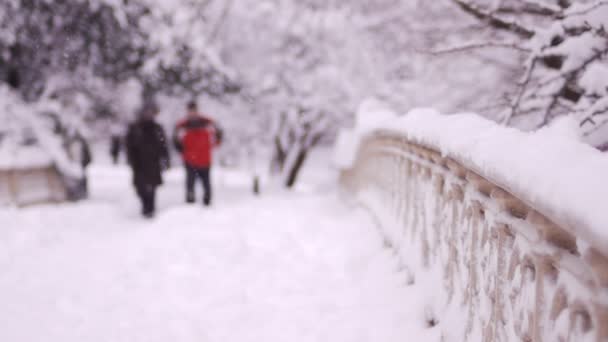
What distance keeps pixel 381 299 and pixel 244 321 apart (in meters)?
1.00

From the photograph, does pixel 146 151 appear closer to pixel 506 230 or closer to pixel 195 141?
pixel 195 141

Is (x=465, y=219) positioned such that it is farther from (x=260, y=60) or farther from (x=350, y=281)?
(x=260, y=60)

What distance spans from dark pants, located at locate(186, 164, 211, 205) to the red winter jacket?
0.35 feet

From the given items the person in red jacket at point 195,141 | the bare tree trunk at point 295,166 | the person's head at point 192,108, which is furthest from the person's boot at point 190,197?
the bare tree trunk at point 295,166

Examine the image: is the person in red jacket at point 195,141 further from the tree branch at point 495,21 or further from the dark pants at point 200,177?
the tree branch at point 495,21

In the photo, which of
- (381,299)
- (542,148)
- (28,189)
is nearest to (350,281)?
(381,299)

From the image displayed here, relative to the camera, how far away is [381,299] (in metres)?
3.58

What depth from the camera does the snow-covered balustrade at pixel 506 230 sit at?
1178mm

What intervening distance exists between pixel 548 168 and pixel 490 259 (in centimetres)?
Answer: 85

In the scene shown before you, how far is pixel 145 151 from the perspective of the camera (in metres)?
8.45

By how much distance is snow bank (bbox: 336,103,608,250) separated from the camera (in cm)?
108

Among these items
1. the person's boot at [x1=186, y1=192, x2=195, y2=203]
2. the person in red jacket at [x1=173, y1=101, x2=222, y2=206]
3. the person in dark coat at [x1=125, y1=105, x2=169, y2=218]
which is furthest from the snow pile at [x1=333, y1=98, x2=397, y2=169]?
the person in dark coat at [x1=125, y1=105, x2=169, y2=218]

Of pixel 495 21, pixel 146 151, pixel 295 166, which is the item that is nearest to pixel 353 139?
pixel 146 151

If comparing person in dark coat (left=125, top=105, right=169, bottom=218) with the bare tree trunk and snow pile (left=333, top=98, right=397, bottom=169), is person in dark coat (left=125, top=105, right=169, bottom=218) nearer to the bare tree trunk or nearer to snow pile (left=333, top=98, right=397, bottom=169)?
snow pile (left=333, top=98, right=397, bottom=169)
